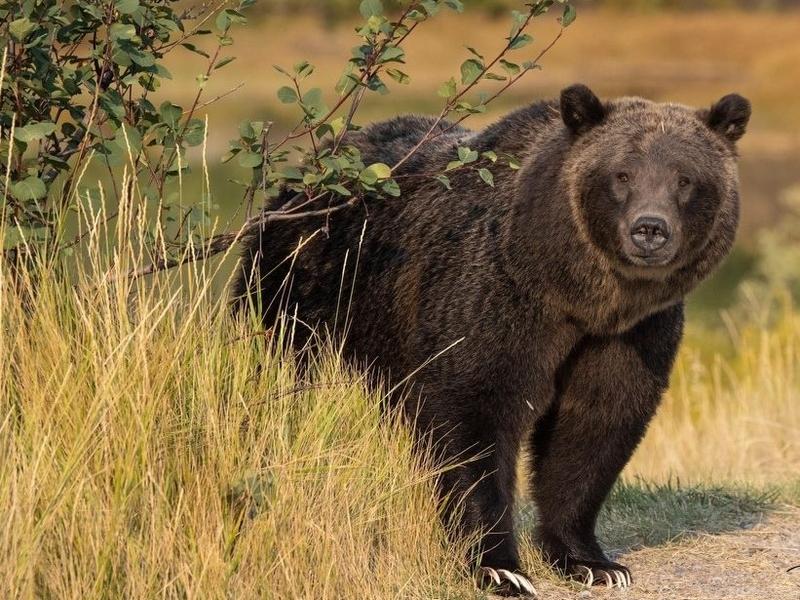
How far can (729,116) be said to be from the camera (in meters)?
5.46

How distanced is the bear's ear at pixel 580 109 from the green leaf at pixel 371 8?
77cm

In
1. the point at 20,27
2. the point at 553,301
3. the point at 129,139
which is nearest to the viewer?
the point at 20,27

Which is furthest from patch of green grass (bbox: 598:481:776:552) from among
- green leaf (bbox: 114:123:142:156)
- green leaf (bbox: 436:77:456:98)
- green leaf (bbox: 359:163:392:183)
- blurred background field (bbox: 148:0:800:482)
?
blurred background field (bbox: 148:0:800:482)

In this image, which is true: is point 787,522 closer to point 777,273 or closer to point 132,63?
point 132,63

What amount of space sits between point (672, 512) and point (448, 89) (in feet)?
7.11

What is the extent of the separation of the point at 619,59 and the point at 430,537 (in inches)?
1782

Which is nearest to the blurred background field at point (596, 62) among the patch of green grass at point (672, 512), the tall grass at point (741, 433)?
the tall grass at point (741, 433)

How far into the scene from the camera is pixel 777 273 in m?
15.7

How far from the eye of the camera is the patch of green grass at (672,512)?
604 centimetres

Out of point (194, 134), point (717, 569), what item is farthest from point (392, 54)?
point (717, 569)

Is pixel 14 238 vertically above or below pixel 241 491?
above

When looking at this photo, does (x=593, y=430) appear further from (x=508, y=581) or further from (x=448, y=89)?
(x=448, y=89)

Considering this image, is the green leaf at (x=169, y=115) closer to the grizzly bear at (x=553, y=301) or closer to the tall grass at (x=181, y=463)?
Answer: the tall grass at (x=181, y=463)

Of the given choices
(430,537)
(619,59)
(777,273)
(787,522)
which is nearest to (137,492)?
(430,537)
